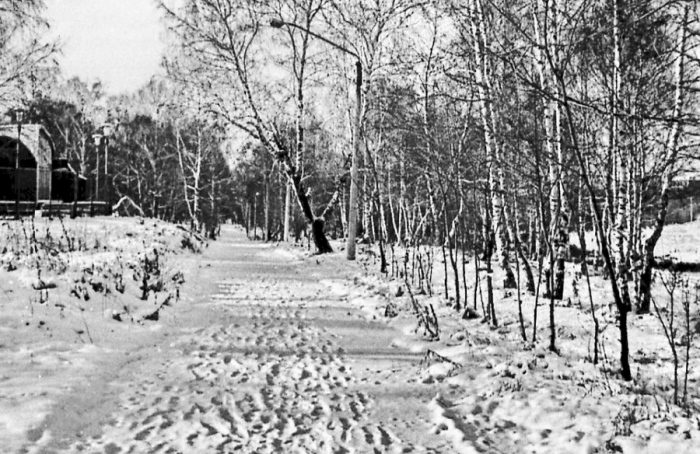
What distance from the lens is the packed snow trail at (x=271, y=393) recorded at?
3.62m

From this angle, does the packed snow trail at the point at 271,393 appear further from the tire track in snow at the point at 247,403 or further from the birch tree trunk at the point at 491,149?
the birch tree trunk at the point at 491,149

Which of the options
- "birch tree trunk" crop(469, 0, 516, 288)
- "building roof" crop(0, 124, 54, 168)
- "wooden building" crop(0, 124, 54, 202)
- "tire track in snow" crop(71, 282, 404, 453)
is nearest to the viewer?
"tire track in snow" crop(71, 282, 404, 453)

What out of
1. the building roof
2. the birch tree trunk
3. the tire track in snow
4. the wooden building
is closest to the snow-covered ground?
the tire track in snow

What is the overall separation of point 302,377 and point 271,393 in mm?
541

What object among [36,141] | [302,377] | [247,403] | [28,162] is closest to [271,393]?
[247,403]

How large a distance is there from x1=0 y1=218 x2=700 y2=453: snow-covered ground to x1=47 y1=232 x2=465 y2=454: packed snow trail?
0.06ft

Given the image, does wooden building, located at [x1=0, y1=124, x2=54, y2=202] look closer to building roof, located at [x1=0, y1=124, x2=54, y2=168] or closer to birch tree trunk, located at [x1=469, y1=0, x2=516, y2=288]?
building roof, located at [x1=0, y1=124, x2=54, y2=168]

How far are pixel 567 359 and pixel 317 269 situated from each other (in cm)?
987

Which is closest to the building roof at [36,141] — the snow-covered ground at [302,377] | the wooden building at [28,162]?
the wooden building at [28,162]

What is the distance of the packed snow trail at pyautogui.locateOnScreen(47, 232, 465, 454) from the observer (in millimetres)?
3617

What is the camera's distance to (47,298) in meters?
6.43

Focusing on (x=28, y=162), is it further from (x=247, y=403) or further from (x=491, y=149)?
(x=247, y=403)

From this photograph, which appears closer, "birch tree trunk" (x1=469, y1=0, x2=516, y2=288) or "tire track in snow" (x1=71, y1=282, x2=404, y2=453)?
"tire track in snow" (x1=71, y1=282, x2=404, y2=453)

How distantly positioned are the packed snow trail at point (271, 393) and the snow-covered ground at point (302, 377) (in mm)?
20
